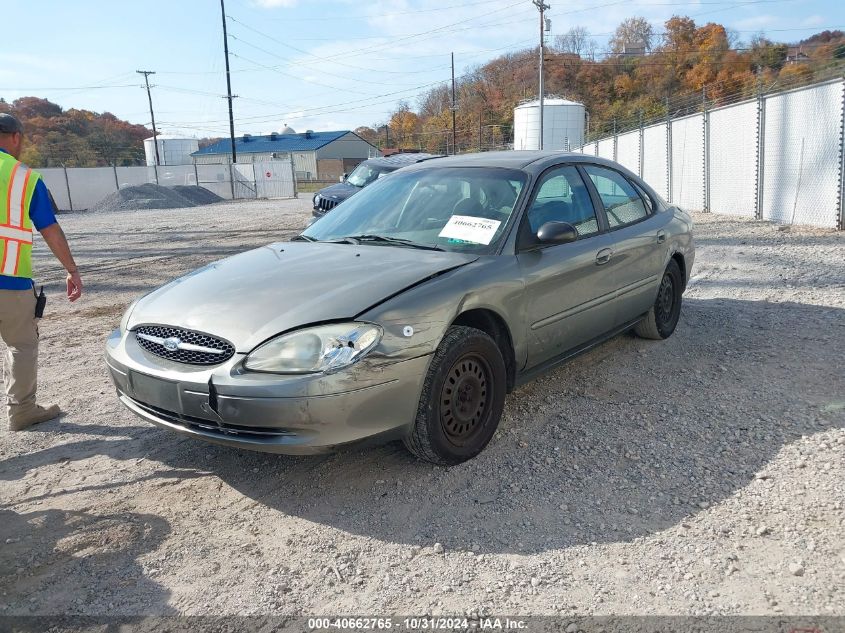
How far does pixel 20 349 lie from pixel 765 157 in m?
13.1

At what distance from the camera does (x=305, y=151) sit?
81562 millimetres

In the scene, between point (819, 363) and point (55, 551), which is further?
point (819, 363)

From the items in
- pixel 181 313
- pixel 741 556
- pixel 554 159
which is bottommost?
pixel 741 556

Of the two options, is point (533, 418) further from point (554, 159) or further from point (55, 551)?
point (55, 551)

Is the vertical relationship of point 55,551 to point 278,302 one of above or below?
below

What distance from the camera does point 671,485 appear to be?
3271 millimetres

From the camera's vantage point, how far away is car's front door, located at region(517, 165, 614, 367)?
3900mm

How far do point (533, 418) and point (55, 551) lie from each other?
2.65 metres

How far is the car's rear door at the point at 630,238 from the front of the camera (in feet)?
15.4

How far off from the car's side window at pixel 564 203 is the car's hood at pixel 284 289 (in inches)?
28.4

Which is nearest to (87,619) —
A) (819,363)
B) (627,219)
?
(627,219)

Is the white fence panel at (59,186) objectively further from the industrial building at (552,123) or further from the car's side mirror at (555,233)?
the car's side mirror at (555,233)

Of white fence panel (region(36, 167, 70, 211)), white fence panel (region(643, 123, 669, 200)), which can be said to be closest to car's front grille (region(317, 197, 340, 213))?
white fence panel (region(643, 123, 669, 200))

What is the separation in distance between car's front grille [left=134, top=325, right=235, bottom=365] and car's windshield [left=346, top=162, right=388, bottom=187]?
10.4 metres
